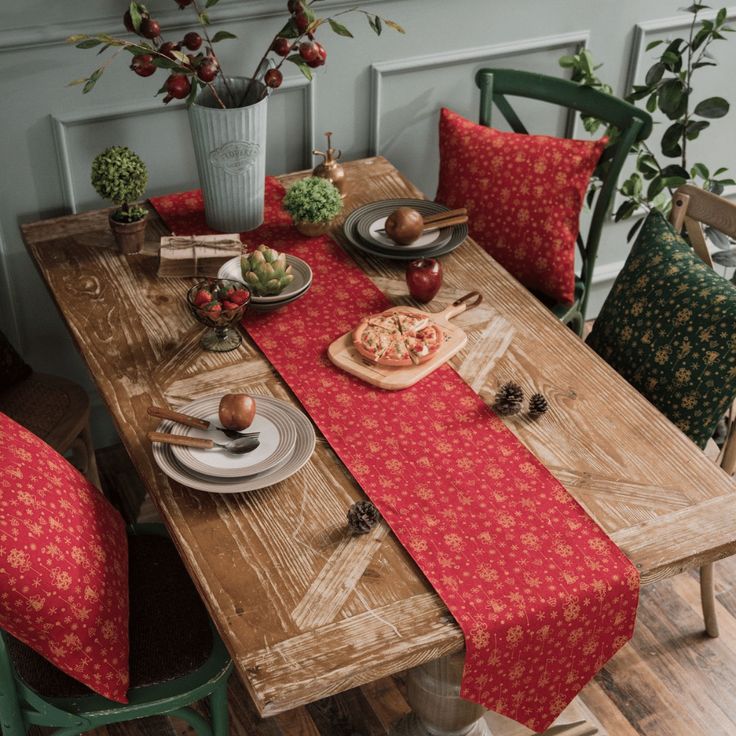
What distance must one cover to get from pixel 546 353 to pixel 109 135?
1.26 m

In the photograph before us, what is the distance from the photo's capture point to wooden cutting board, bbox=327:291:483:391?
1.75m

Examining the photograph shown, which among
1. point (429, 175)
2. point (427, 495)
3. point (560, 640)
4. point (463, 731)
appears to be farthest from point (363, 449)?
point (429, 175)

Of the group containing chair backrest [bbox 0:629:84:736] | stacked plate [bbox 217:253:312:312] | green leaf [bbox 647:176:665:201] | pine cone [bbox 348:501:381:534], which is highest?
stacked plate [bbox 217:253:312:312]

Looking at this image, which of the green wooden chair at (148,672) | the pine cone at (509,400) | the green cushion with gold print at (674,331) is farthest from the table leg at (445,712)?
the green cushion with gold print at (674,331)

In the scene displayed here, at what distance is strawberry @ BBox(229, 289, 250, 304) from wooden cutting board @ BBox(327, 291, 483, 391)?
19 cm

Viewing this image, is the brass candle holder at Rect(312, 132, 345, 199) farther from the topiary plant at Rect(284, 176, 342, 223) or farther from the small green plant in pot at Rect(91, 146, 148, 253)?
the small green plant in pot at Rect(91, 146, 148, 253)

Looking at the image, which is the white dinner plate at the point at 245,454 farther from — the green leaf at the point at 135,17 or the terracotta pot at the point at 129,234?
the green leaf at the point at 135,17

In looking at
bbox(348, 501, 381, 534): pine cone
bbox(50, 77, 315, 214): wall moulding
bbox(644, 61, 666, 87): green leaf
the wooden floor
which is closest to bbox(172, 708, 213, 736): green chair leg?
the wooden floor

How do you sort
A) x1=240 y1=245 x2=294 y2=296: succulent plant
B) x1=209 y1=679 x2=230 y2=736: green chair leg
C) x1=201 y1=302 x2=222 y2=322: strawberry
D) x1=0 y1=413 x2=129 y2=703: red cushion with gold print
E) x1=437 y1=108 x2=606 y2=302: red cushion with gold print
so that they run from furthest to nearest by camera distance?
1. x1=437 y1=108 x2=606 y2=302: red cushion with gold print
2. x1=240 y1=245 x2=294 y2=296: succulent plant
3. x1=201 y1=302 x2=222 y2=322: strawberry
4. x1=209 y1=679 x2=230 y2=736: green chair leg
5. x1=0 y1=413 x2=129 y2=703: red cushion with gold print

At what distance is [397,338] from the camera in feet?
5.95

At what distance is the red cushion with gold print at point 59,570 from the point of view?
130 cm

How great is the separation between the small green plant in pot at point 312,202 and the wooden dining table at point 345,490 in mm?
103

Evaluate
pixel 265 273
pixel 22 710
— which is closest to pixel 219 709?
pixel 22 710

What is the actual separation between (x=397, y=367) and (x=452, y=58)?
122 cm
